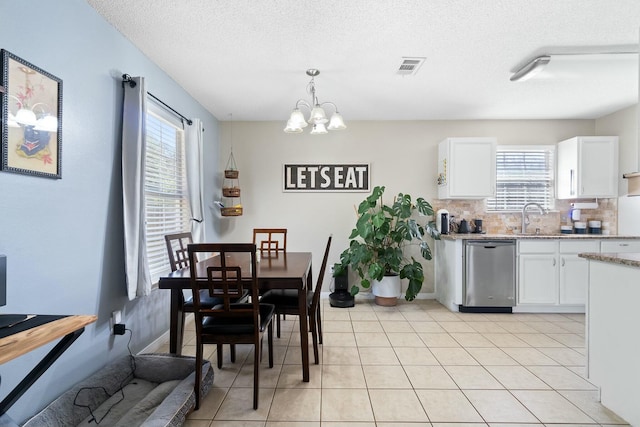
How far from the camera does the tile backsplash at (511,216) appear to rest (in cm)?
426

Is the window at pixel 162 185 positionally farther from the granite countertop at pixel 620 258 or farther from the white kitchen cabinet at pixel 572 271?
the white kitchen cabinet at pixel 572 271

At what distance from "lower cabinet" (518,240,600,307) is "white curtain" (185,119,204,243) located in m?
3.72

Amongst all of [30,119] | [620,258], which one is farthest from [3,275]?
[620,258]

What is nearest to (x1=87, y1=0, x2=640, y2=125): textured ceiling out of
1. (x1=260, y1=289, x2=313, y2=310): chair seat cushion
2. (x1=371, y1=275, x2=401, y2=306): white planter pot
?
(x1=260, y1=289, x2=313, y2=310): chair seat cushion

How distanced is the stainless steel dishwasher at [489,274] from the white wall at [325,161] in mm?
730

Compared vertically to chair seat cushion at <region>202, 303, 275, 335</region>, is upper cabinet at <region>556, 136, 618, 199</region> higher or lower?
higher

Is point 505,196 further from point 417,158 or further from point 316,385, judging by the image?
point 316,385

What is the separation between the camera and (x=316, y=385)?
2.17 metres

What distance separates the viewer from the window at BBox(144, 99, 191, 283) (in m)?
2.77

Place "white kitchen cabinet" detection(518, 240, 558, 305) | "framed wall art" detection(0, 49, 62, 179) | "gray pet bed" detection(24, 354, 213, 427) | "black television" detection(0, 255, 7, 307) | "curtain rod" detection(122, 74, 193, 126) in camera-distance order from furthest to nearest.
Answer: "white kitchen cabinet" detection(518, 240, 558, 305), "curtain rod" detection(122, 74, 193, 126), "gray pet bed" detection(24, 354, 213, 427), "framed wall art" detection(0, 49, 62, 179), "black television" detection(0, 255, 7, 307)

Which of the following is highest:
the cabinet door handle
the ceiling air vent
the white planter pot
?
the ceiling air vent

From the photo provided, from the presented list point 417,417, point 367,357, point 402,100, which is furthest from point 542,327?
point 402,100

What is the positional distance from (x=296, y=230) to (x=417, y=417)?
2.91 metres

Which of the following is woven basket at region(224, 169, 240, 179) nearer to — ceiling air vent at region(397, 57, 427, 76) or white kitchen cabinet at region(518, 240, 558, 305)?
ceiling air vent at region(397, 57, 427, 76)
